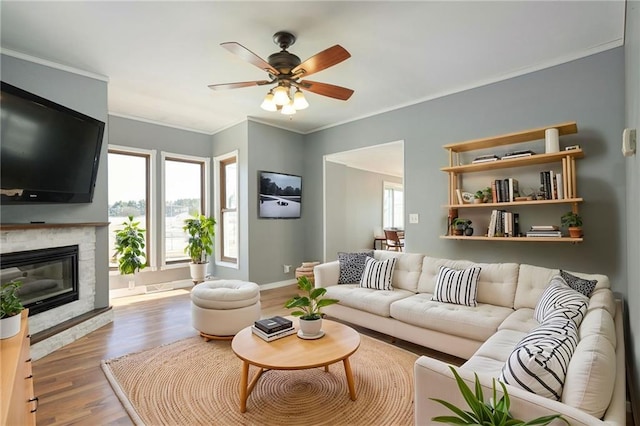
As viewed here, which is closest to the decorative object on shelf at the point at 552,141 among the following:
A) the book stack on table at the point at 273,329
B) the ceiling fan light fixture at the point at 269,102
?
the ceiling fan light fixture at the point at 269,102

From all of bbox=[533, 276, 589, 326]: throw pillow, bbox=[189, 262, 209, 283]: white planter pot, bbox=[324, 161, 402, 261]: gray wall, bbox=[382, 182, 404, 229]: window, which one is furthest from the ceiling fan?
bbox=[382, 182, 404, 229]: window

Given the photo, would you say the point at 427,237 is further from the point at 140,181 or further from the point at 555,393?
the point at 140,181

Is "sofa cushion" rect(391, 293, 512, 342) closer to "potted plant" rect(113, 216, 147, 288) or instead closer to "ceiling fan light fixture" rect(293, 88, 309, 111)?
"ceiling fan light fixture" rect(293, 88, 309, 111)

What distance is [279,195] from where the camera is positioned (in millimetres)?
5367

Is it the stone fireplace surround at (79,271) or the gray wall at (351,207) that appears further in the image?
the gray wall at (351,207)

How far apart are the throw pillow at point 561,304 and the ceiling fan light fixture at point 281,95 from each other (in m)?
2.35

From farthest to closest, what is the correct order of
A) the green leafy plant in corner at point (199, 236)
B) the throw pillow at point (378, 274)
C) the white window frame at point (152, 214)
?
the green leafy plant in corner at point (199, 236), the white window frame at point (152, 214), the throw pillow at point (378, 274)

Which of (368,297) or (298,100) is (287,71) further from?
(368,297)

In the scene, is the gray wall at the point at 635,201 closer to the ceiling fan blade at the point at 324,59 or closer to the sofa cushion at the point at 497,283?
the sofa cushion at the point at 497,283

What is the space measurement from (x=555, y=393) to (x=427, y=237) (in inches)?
117

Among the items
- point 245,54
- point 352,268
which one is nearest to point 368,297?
point 352,268

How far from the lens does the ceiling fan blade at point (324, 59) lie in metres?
2.19

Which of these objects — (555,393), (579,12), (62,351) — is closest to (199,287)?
(62,351)

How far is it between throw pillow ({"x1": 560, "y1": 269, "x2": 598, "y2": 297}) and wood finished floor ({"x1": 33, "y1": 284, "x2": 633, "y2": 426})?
0.87 meters
